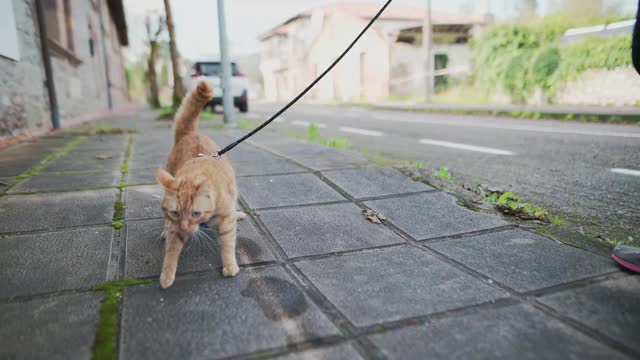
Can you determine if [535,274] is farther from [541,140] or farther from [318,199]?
[541,140]

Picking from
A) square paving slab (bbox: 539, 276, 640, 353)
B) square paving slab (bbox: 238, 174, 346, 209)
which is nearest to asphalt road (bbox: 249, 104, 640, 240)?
square paving slab (bbox: 539, 276, 640, 353)

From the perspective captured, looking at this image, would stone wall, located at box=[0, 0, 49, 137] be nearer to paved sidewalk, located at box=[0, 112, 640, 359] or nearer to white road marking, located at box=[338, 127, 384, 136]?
paved sidewalk, located at box=[0, 112, 640, 359]

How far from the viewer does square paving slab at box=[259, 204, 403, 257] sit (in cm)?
244

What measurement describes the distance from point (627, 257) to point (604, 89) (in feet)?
40.7

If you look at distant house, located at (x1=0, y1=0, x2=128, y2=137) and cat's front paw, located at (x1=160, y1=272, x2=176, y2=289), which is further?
distant house, located at (x1=0, y1=0, x2=128, y2=137)

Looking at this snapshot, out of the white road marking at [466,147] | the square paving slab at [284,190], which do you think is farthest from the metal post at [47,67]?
the white road marking at [466,147]

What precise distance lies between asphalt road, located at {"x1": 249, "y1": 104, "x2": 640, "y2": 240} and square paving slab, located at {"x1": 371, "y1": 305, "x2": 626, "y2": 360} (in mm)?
1559

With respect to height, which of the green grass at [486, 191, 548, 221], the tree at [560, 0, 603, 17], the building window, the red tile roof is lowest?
the green grass at [486, 191, 548, 221]

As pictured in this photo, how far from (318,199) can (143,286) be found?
60.3 inches

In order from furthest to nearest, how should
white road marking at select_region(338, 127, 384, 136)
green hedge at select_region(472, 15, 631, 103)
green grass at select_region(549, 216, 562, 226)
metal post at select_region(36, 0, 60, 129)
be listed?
green hedge at select_region(472, 15, 631, 103) → white road marking at select_region(338, 127, 384, 136) → metal post at select_region(36, 0, 60, 129) → green grass at select_region(549, 216, 562, 226)

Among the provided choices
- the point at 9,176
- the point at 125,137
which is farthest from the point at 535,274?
the point at 125,137

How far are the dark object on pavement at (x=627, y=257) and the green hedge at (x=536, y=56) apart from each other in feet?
39.1

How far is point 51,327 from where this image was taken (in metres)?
1.63

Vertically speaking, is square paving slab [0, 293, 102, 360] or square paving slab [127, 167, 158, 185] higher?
square paving slab [127, 167, 158, 185]
